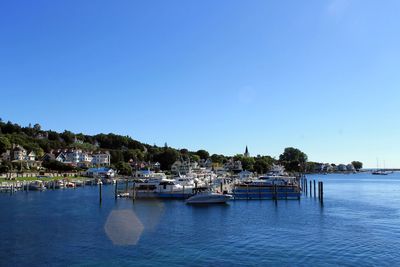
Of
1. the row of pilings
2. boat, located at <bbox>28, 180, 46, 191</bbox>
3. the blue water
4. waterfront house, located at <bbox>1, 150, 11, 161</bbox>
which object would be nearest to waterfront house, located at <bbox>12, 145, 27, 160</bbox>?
waterfront house, located at <bbox>1, 150, 11, 161</bbox>

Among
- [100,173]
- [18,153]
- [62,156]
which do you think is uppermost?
[18,153]

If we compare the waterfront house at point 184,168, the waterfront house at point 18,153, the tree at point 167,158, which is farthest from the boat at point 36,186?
the tree at point 167,158

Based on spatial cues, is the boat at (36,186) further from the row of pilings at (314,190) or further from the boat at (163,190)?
the row of pilings at (314,190)

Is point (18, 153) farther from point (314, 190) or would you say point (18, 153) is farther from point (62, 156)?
point (314, 190)

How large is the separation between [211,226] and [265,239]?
883 centimetres

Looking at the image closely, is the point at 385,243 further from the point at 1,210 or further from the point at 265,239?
the point at 1,210

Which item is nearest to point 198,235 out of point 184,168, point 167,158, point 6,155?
point 184,168

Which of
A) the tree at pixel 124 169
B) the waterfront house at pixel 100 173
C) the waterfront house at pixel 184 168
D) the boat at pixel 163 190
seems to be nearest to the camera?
the boat at pixel 163 190

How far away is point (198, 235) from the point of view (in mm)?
38906

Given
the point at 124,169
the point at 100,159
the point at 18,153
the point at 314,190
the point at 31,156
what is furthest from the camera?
the point at 100,159

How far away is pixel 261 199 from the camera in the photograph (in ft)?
235

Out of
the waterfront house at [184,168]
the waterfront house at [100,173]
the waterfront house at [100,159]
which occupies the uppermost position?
the waterfront house at [100,159]

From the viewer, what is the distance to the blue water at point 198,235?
29859mm

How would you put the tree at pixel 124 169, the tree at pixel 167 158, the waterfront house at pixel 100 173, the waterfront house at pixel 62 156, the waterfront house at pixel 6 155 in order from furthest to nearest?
the tree at pixel 167 158 → the waterfront house at pixel 62 156 → the tree at pixel 124 169 → the waterfront house at pixel 6 155 → the waterfront house at pixel 100 173
